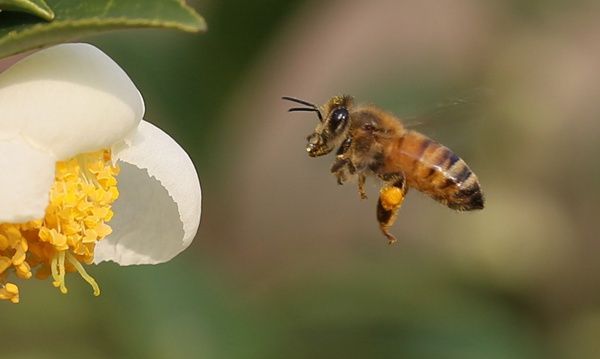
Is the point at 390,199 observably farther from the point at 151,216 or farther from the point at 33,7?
the point at 33,7

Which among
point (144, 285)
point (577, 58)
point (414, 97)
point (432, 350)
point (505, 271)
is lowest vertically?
point (144, 285)

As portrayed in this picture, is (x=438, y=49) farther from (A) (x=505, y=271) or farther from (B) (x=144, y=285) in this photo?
(B) (x=144, y=285)

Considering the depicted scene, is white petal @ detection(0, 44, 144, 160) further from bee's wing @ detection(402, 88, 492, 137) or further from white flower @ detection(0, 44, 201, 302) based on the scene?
bee's wing @ detection(402, 88, 492, 137)

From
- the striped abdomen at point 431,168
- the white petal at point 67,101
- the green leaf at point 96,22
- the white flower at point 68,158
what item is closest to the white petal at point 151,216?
the white flower at point 68,158

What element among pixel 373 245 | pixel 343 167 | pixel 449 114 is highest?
pixel 449 114

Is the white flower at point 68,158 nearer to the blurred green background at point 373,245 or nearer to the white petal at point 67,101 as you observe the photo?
the white petal at point 67,101

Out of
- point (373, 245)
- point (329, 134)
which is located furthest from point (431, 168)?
point (373, 245)

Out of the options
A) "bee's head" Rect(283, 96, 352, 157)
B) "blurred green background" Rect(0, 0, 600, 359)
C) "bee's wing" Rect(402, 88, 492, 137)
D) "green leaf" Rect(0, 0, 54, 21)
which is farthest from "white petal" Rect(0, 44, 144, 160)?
"blurred green background" Rect(0, 0, 600, 359)

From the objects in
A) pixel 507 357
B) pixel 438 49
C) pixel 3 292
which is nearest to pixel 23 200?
pixel 3 292
